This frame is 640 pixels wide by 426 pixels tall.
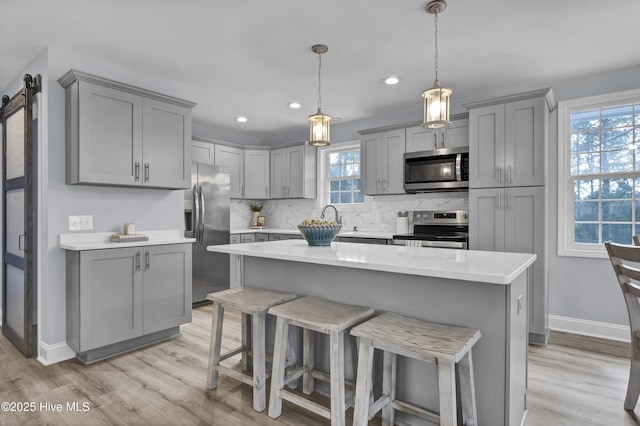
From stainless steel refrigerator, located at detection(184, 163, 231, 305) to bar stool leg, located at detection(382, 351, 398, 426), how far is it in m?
3.15

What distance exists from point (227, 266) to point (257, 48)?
2910 mm

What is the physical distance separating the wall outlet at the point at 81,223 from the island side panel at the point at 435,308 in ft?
6.43

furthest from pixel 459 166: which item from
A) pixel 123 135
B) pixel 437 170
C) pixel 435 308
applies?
pixel 123 135

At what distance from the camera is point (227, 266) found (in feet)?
15.9

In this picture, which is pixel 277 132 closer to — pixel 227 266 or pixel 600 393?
pixel 227 266

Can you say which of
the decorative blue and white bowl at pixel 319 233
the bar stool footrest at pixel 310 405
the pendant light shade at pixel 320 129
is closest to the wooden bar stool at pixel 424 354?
the bar stool footrest at pixel 310 405

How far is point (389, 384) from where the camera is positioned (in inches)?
75.8

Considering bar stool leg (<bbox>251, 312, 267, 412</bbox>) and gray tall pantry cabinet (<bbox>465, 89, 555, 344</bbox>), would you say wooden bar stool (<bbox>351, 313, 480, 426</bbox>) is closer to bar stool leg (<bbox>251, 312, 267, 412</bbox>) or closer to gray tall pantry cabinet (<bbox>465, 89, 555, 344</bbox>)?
bar stool leg (<bbox>251, 312, 267, 412</bbox>)

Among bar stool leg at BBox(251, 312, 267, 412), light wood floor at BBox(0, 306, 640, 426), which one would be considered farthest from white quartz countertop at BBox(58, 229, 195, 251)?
bar stool leg at BBox(251, 312, 267, 412)

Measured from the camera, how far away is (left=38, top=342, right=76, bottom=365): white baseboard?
2.83 m

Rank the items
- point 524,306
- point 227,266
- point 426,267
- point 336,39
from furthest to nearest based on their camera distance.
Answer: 1. point 227,266
2. point 336,39
3. point 524,306
4. point 426,267

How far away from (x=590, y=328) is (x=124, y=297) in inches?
168

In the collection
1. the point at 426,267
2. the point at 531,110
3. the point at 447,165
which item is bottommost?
the point at 426,267

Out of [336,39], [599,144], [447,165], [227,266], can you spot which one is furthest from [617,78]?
[227,266]
